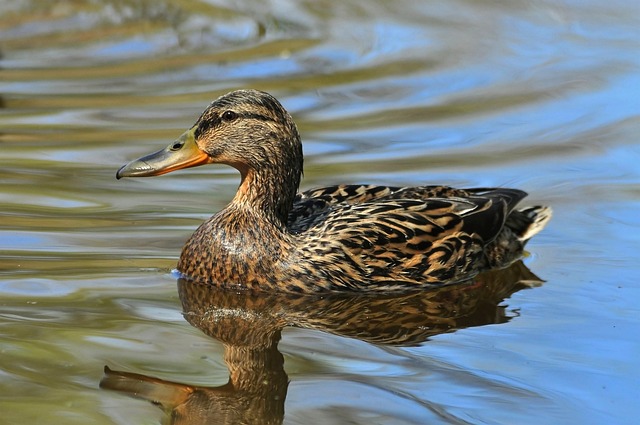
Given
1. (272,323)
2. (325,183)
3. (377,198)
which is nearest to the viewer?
(272,323)

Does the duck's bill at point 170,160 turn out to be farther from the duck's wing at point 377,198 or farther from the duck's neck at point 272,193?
the duck's wing at point 377,198

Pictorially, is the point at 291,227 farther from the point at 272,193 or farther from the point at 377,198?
the point at 377,198

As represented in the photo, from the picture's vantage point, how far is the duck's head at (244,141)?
939cm

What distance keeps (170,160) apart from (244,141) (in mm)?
532

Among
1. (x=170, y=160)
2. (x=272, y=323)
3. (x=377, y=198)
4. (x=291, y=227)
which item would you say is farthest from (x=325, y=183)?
(x=272, y=323)

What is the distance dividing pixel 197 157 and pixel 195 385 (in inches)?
94.0

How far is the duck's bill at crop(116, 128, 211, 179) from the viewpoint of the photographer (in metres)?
9.24

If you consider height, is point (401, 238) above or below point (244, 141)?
below

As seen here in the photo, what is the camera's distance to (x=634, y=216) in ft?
34.8

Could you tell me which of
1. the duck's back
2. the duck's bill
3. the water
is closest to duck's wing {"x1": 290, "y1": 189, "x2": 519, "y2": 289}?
the duck's back

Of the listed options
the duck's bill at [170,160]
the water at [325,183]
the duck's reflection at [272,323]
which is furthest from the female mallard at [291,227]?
the water at [325,183]

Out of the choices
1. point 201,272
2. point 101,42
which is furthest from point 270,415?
point 101,42

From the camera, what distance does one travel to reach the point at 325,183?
11344 millimetres

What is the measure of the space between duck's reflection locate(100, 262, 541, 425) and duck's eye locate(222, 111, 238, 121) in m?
1.15
